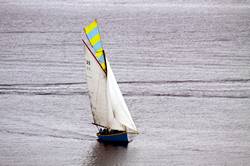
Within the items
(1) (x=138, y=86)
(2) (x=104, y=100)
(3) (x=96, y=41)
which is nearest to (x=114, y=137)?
(2) (x=104, y=100)

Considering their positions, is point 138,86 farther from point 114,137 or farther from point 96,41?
point 114,137

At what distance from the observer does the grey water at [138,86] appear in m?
56.3

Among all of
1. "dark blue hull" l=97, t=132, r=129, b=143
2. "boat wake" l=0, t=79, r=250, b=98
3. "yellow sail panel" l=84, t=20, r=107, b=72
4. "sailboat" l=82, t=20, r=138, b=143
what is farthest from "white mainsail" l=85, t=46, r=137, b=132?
"boat wake" l=0, t=79, r=250, b=98

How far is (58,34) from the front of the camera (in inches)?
3664

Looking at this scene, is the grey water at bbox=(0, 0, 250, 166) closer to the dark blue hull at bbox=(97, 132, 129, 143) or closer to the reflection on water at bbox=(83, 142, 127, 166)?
the reflection on water at bbox=(83, 142, 127, 166)

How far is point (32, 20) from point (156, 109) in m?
43.9

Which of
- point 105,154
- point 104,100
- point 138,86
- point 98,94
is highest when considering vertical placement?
point 138,86

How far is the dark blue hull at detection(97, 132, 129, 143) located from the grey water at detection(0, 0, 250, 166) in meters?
0.67

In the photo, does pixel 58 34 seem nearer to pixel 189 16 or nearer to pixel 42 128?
pixel 189 16

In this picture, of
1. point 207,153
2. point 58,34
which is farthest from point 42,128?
point 58,34

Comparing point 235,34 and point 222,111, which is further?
point 235,34

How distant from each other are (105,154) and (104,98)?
5006 mm

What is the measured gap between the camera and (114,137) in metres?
57.5

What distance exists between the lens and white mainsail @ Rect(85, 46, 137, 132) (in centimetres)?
5819
